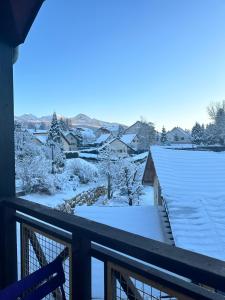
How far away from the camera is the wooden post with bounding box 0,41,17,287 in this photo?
5.98ft

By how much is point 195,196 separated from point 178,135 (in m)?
Answer: 39.0

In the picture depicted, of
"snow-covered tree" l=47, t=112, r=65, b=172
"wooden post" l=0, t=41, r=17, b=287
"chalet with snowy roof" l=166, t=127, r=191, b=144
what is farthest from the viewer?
"chalet with snowy roof" l=166, t=127, r=191, b=144

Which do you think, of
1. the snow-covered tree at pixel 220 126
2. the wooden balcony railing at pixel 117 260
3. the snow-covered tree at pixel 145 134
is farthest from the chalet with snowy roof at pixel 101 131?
the wooden balcony railing at pixel 117 260

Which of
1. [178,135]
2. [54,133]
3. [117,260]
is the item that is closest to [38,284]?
[117,260]

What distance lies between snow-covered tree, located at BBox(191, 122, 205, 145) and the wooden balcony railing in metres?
35.4

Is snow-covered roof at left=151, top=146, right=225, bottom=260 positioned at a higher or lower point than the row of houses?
lower

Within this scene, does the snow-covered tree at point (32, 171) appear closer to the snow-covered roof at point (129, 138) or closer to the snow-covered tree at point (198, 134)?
the snow-covered roof at point (129, 138)

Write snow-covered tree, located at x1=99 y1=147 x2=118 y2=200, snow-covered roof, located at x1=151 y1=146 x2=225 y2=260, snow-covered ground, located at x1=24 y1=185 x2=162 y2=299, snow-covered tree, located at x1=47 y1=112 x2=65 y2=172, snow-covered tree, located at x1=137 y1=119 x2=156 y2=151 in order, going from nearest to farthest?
1. snow-covered roof, located at x1=151 y1=146 x2=225 y2=260
2. snow-covered ground, located at x1=24 y1=185 x2=162 y2=299
3. snow-covered tree, located at x1=99 y1=147 x2=118 y2=200
4. snow-covered tree, located at x1=47 y1=112 x2=65 y2=172
5. snow-covered tree, located at x1=137 y1=119 x2=156 y2=151

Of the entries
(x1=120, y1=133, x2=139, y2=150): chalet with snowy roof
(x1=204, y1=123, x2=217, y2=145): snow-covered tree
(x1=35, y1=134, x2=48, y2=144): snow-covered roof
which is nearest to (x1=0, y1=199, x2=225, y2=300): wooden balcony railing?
(x1=35, y1=134, x2=48, y2=144): snow-covered roof

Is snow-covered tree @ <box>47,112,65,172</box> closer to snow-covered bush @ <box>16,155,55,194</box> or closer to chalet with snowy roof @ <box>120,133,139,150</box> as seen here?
snow-covered bush @ <box>16,155,55,194</box>

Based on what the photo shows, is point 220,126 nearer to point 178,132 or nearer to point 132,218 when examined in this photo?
point 178,132

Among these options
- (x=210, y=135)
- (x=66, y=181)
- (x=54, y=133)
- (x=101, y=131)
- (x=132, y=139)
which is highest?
(x=101, y=131)

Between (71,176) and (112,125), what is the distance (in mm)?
24301

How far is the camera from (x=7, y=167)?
6.04ft
